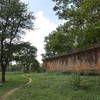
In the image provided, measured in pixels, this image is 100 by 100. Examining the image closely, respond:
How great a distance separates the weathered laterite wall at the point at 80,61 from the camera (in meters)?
29.5

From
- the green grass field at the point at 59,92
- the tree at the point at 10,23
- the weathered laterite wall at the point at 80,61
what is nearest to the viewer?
the green grass field at the point at 59,92

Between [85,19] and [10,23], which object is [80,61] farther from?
[85,19]

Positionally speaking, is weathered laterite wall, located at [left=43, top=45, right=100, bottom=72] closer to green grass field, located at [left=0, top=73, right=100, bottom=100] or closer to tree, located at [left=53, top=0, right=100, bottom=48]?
green grass field, located at [left=0, top=73, right=100, bottom=100]

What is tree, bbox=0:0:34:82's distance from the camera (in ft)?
80.4

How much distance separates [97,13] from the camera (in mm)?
12875

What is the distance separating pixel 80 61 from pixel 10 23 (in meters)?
14.5

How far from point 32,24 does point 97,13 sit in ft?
47.5

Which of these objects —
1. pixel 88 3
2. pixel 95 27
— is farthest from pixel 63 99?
pixel 88 3

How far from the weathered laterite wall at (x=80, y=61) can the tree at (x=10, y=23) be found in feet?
34.3

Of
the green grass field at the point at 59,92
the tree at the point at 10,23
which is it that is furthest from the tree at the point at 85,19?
the tree at the point at 10,23

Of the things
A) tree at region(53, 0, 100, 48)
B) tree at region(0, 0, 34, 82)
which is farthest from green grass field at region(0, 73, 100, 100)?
tree at region(0, 0, 34, 82)

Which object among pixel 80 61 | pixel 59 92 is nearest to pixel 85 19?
pixel 59 92

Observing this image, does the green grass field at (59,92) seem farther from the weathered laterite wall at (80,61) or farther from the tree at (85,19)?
the weathered laterite wall at (80,61)

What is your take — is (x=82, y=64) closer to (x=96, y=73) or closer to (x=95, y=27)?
(x=96, y=73)
